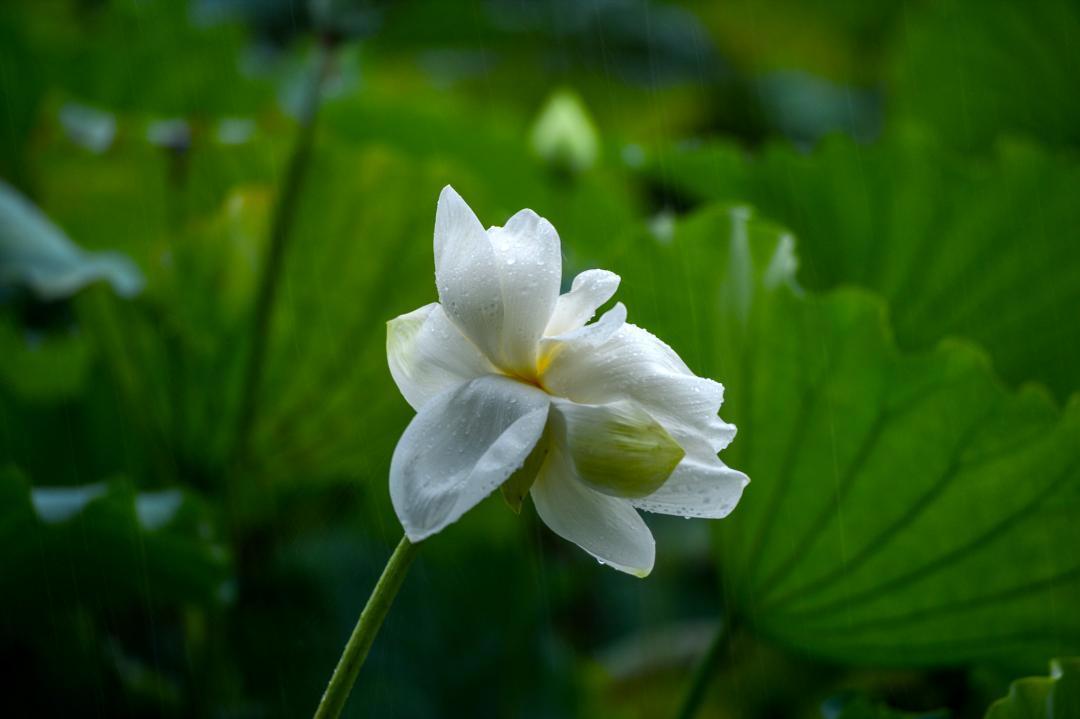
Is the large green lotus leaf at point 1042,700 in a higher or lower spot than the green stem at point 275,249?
lower

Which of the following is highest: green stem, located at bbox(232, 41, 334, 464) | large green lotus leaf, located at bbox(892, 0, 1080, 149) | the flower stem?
large green lotus leaf, located at bbox(892, 0, 1080, 149)

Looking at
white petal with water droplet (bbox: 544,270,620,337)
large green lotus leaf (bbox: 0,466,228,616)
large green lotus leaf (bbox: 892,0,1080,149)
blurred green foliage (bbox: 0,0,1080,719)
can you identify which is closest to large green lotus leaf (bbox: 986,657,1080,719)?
blurred green foliage (bbox: 0,0,1080,719)

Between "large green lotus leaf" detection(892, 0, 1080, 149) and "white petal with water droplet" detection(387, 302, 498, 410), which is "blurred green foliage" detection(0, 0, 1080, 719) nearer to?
"large green lotus leaf" detection(892, 0, 1080, 149)

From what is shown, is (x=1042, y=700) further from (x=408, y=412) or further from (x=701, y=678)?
(x=408, y=412)

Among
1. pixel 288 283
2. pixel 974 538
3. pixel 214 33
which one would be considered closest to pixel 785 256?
pixel 974 538

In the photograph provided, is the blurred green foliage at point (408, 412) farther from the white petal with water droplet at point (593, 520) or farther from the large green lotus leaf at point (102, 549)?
the white petal with water droplet at point (593, 520)

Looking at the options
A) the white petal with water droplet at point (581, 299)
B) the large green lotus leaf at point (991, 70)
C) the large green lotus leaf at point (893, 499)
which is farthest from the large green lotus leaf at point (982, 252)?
the white petal with water droplet at point (581, 299)

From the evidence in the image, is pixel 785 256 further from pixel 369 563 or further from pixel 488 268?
pixel 369 563
